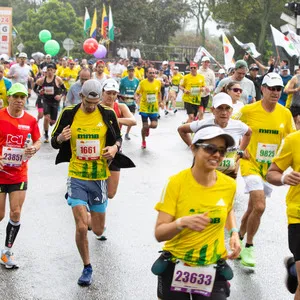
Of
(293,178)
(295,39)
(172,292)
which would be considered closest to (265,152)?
(293,178)

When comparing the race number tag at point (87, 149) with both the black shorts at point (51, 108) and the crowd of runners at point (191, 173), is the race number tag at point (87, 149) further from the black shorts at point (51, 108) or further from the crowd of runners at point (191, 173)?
the black shorts at point (51, 108)

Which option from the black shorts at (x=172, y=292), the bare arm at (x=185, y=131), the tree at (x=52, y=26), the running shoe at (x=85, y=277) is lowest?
the tree at (x=52, y=26)

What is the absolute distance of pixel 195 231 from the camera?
152 inches

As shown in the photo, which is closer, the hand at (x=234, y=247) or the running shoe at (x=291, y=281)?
the hand at (x=234, y=247)

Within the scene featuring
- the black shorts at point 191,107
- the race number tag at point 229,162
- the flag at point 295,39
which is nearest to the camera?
the race number tag at point 229,162

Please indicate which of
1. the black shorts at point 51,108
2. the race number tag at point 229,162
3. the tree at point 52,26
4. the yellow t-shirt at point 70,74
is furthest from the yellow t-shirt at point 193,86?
the tree at point 52,26

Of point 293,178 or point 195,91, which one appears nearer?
point 293,178

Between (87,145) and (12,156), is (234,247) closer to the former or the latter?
(87,145)

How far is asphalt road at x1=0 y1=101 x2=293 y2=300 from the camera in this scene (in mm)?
6145

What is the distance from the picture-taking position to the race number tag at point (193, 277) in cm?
406

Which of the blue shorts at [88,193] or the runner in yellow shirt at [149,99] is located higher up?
the blue shorts at [88,193]

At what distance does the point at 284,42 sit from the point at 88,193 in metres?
13.2

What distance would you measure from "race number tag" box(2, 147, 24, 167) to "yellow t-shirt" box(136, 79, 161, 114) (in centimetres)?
899

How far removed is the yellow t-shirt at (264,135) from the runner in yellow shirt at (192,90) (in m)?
9.65
